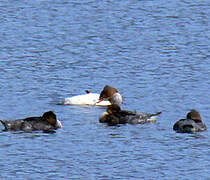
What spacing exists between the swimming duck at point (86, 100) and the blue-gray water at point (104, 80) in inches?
9.6

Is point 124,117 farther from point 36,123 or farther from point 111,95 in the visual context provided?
point 36,123

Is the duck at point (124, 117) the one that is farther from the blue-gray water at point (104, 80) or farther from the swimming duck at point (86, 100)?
the swimming duck at point (86, 100)

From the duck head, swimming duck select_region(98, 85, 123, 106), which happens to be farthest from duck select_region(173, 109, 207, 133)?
swimming duck select_region(98, 85, 123, 106)

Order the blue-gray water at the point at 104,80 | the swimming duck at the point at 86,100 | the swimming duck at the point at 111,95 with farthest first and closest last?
the swimming duck at the point at 111,95, the swimming duck at the point at 86,100, the blue-gray water at the point at 104,80

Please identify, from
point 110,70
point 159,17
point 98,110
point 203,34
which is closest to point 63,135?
point 98,110

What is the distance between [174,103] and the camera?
88.4 feet

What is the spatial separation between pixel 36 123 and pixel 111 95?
12.8 feet

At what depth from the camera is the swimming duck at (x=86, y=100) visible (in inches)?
1078

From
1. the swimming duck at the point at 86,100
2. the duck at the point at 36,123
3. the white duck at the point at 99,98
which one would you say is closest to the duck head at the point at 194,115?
the duck at the point at 36,123

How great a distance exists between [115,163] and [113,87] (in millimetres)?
7197

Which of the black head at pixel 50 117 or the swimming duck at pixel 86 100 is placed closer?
the black head at pixel 50 117

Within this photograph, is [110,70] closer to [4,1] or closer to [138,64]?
[138,64]

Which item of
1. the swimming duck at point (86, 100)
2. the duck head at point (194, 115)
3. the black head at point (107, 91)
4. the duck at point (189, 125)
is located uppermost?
the black head at point (107, 91)

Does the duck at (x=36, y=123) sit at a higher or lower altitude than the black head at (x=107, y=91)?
lower
